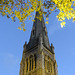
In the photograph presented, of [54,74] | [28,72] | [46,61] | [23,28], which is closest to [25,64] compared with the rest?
[28,72]

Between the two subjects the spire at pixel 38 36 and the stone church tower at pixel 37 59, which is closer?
the stone church tower at pixel 37 59

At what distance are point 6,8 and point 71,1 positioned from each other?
3.03 m

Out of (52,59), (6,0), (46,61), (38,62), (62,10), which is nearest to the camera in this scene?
(62,10)

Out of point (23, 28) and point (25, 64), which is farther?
point (25, 64)

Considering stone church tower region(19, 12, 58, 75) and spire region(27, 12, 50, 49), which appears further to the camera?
spire region(27, 12, 50, 49)

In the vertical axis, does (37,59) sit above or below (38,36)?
below

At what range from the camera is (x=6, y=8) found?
21.8 ft

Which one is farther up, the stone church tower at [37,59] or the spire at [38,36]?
the spire at [38,36]

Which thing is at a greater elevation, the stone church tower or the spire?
the spire

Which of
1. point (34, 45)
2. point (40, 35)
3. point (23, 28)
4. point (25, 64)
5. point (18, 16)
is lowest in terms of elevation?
point (23, 28)

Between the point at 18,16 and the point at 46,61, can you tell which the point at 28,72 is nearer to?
the point at 46,61

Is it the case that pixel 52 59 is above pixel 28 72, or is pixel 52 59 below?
above

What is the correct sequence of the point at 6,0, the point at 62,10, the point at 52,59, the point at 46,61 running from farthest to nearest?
1. the point at 52,59
2. the point at 46,61
3. the point at 6,0
4. the point at 62,10

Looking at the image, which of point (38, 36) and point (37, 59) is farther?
point (38, 36)
